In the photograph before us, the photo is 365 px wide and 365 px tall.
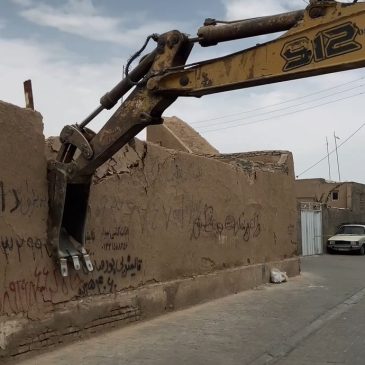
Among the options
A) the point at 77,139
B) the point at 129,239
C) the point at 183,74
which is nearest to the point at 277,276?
the point at 129,239

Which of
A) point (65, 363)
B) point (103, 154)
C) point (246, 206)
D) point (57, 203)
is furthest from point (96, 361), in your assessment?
point (246, 206)

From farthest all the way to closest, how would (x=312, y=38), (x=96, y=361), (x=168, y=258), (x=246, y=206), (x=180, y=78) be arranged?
(x=246, y=206)
(x=168, y=258)
(x=96, y=361)
(x=180, y=78)
(x=312, y=38)

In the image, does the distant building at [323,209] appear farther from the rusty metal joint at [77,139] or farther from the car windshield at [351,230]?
the rusty metal joint at [77,139]

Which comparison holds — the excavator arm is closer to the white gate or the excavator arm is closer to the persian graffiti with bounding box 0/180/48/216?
the persian graffiti with bounding box 0/180/48/216

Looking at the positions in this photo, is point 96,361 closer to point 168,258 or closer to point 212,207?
point 168,258

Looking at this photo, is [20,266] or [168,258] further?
[168,258]

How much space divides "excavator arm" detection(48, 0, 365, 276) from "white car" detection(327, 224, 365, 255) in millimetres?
23110

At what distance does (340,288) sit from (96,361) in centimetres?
953

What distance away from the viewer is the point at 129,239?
958 centimetres

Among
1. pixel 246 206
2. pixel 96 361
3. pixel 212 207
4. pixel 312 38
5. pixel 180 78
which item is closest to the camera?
pixel 312 38

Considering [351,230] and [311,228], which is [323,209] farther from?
[311,228]

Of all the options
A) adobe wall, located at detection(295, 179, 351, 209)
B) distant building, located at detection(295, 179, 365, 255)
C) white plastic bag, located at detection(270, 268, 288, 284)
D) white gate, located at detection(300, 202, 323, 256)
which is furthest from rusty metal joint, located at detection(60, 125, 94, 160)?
adobe wall, located at detection(295, 179, 351, 209)

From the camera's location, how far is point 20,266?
7.30 m

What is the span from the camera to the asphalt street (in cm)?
747
